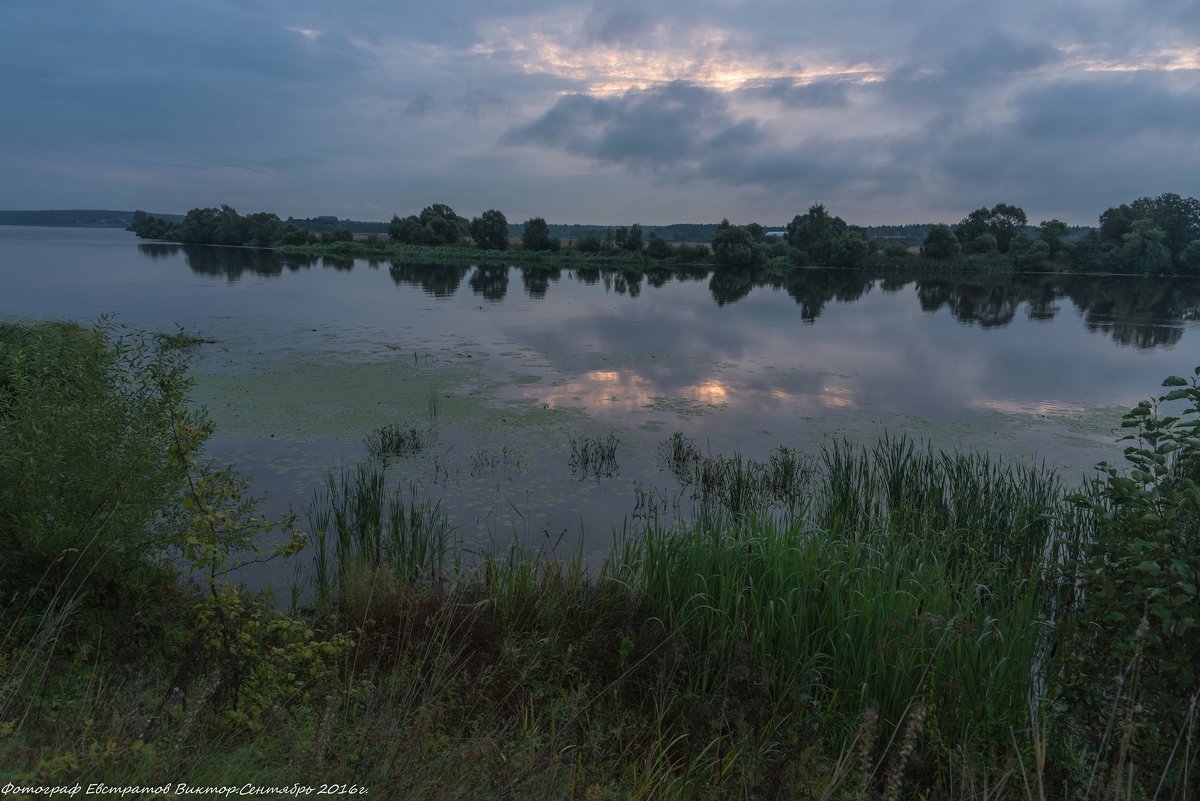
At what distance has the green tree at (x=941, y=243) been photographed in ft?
221

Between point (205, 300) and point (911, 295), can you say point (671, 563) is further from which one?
point (911, 295)

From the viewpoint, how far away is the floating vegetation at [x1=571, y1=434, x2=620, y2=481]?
356 inches

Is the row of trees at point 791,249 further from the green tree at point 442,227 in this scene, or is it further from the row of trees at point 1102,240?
the green tree at point 442,227

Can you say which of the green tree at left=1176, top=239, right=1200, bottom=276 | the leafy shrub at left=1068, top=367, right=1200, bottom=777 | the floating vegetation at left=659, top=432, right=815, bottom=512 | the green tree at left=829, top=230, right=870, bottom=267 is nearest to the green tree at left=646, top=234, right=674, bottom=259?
the green tree at left=829, top=230, right=870, bottom=267

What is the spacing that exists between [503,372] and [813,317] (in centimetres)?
1796

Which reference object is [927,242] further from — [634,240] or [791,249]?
[634,240]

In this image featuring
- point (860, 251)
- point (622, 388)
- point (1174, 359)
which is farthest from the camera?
point (860, 251)

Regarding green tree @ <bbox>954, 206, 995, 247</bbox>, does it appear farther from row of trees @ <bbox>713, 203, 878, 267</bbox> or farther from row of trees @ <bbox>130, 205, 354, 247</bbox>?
row of trees @ <bbox>130, 205, 354, 247</bbox>

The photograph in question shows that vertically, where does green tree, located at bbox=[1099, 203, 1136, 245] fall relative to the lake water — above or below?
above

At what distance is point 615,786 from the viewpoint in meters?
3.14

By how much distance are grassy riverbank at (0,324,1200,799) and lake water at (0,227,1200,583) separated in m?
1.58

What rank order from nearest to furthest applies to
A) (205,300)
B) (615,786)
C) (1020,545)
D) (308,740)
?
(308,740) < (615,786) < (1020,545) < (205,300)

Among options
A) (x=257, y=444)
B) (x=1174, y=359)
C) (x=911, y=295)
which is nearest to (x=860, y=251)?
(x=911, y=295)

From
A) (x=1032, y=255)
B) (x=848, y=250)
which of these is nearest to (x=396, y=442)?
(x=848, y=250)
